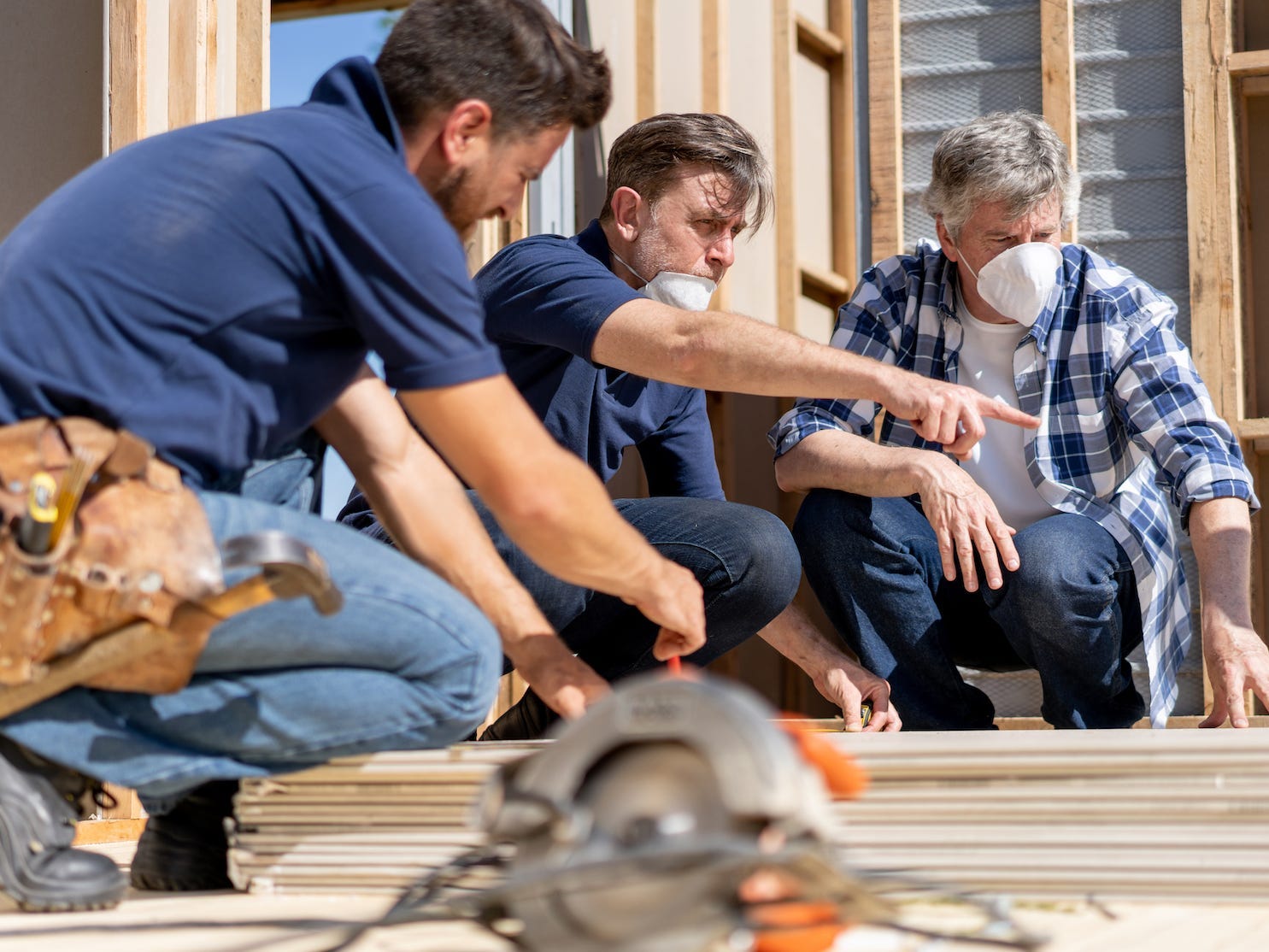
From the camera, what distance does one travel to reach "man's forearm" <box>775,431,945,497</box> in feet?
8.55

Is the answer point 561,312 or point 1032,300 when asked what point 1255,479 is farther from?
point 561,312

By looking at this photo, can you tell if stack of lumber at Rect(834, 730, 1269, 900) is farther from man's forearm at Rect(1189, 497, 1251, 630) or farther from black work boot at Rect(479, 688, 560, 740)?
black work boot at Rect(479, 688, 560, 740)

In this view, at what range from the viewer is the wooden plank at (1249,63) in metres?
3.74

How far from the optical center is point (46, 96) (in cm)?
322

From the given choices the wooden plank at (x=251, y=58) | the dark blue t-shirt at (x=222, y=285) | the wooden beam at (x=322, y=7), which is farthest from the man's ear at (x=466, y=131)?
the wooden beam at (x=322, y=7)

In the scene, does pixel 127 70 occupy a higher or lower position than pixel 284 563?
higher

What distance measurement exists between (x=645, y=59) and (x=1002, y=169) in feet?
5.38

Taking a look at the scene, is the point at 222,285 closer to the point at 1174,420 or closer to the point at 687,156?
the point at 687,156

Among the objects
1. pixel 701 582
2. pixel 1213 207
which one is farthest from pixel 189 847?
pixel 1213 207

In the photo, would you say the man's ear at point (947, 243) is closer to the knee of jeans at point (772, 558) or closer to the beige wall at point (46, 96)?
the knee of jeans at point (772, 558)

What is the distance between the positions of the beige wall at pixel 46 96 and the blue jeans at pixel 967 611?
185cm

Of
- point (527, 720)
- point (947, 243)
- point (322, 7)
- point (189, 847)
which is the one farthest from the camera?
point (322, 7)

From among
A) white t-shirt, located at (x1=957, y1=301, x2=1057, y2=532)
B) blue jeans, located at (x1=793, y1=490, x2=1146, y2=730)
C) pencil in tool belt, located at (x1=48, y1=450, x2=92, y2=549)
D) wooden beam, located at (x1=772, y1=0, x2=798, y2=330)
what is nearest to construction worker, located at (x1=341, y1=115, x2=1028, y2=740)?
blue jeans, located at (x1=793, y1=490, x2=1146, y2=730)

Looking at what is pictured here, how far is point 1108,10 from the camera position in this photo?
402 cm
